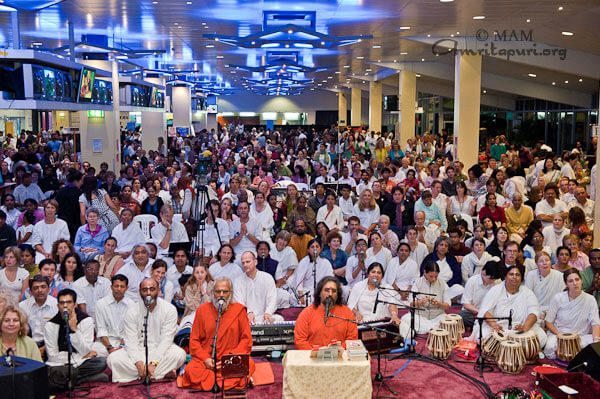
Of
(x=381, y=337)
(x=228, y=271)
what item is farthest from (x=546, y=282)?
(x=228, y=271)

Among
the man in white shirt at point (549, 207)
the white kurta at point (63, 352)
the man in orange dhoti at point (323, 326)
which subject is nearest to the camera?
the man in orange dhoti at point (323, 326)

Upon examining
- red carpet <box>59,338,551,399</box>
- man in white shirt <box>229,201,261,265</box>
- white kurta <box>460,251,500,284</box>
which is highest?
man in white shirt <box>229,201,261,265</box>

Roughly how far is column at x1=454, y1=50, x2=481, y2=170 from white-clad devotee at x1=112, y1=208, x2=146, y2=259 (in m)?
10.6

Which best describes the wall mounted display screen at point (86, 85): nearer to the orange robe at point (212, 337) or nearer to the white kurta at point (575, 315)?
the orange robe at point (212, 337)

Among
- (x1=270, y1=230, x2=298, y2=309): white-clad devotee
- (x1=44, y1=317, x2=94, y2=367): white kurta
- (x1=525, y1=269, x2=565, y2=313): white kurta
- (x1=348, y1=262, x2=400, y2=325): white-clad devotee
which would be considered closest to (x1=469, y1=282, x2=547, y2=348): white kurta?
(x1=525, y1=269, x2=565, y2=313): white kurta

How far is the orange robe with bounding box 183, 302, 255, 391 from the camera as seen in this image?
7312 mm

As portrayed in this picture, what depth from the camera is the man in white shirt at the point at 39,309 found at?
796 cm

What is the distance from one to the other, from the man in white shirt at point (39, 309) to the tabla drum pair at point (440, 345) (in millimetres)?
4356

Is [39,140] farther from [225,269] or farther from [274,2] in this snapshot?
[225,269]

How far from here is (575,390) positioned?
622 centimetres

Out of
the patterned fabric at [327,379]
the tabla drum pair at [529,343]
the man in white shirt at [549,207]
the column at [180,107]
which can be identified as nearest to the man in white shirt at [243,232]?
the tabla drum pair at [529,343]

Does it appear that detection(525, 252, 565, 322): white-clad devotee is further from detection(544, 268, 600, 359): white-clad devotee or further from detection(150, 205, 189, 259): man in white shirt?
detection(150, 205, 189, 259): man in white shirt

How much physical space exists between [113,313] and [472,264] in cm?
515

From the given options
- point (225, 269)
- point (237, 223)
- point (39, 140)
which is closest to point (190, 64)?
point (39, 140)
